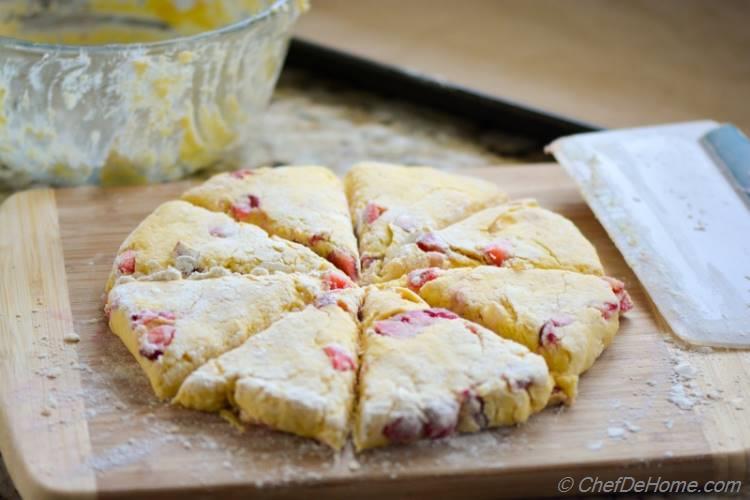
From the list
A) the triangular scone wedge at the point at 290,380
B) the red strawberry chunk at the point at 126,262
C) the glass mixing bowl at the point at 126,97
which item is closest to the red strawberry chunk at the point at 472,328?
the triangular scone wedge at the point at 290,380

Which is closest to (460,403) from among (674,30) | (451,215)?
(451,215)

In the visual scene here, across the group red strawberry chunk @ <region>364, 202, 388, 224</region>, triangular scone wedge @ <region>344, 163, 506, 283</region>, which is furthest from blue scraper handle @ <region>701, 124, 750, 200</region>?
red strawberry chunk @ <region>364, 202, 388, 224</region>

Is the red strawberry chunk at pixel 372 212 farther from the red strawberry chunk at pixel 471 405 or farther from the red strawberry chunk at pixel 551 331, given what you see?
the red strawberry chunk at pixel 471 405

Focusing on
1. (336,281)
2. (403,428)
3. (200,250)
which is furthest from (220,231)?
(403,428)

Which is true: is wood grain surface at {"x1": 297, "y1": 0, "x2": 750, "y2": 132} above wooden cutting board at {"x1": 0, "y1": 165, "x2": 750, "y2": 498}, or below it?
above

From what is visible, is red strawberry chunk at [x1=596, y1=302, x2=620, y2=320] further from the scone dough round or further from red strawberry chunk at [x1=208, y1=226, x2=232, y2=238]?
red strawberry chunk at [x1=208, y1=226, x2=232, y2=238]

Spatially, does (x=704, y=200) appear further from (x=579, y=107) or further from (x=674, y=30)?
(x=674, y=30)

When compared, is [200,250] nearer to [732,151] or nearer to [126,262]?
[126,262]
